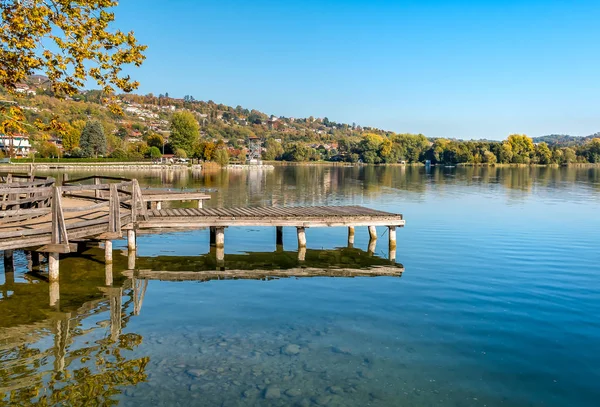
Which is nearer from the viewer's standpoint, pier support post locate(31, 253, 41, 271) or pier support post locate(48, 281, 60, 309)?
pier support post locate(48, 281, 60, 309)

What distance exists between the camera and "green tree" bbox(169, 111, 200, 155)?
468 ft

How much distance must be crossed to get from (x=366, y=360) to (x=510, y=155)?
190m

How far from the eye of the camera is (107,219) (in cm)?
1470

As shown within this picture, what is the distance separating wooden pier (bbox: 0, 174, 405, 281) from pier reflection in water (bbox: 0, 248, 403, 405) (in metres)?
1.06

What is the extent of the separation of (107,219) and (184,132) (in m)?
133

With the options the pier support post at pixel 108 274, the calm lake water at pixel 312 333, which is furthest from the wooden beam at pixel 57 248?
the pier support post at pixel 108 274

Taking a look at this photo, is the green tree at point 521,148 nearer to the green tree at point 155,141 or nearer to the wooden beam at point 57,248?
the green tree at point 155,141

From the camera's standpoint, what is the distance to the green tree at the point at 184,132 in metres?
143

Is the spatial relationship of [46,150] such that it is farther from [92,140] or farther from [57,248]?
[57,248]

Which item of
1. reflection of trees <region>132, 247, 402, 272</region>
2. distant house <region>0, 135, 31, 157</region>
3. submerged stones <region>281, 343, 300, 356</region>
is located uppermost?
distant house <region>0, 135, 31, 157</region>

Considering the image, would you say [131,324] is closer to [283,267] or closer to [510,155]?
[283,267]

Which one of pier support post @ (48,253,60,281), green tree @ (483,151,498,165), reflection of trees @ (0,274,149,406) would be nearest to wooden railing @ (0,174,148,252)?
pier support post @ (48,253,60,281)

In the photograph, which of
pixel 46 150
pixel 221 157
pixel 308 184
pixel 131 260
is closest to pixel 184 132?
pixel 221 157

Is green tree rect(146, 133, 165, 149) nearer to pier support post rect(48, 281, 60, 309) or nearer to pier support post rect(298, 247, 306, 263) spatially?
pier support post rect(298, 247, 306, 263)
